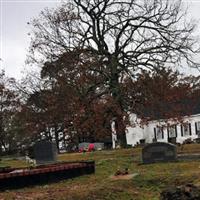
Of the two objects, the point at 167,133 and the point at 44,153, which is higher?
the point at 167,133

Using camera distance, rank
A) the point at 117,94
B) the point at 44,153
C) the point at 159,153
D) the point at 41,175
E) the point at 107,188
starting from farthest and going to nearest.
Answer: the point at 117,94, the point at 44,153, the point at 159,153, the point at 41,175, the point at 107,188

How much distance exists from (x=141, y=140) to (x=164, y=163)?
4901 centimetres

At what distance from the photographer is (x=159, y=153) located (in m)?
22.1

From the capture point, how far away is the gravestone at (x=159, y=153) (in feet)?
71.8

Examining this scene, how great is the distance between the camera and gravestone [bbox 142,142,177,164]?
2188cm

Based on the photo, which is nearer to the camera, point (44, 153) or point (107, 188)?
point (107, 188)

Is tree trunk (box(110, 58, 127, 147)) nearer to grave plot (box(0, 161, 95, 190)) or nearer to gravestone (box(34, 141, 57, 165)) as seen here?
gravestone (box(34, 141, 57, 165))

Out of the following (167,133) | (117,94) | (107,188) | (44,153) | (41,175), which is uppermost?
(117,94)

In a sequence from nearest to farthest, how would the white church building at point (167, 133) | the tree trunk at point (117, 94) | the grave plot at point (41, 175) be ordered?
the grave plot at point (41, 175)
the tree trunk at point (117, 94)
the white church building at point (167, 133)

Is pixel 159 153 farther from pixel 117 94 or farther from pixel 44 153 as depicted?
pixel 117 94

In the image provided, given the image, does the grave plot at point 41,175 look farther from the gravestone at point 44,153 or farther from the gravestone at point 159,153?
the gravestone at point 44,153

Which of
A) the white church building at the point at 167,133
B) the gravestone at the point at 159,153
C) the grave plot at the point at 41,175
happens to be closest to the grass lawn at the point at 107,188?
the grave plot at the point at 41,175

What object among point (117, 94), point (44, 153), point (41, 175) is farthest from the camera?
point (117, 94)

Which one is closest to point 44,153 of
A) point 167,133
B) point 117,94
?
point 117,94
